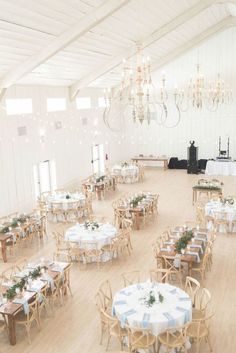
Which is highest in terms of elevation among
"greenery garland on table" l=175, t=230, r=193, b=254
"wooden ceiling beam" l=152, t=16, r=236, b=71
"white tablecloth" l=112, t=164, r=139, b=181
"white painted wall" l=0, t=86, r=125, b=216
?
"wooden ceiling beam" l=152, t=16, r=236, b=71

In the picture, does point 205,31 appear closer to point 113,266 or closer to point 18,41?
point 18,41

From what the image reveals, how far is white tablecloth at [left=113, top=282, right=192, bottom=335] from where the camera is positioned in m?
6.57

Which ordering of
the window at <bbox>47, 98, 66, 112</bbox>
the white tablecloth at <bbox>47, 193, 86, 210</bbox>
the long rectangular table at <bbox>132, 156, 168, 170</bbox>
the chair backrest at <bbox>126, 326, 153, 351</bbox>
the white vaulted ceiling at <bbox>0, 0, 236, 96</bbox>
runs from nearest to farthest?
the chair backrest at <bbox>126, 326, 153, 351</bbox>, the white vaulted ceiling at <bbox>0, 0, 236, 96</bbox>, the white tablecloth at <bbox>47, 193, 86, 210</bbox>, the window at <bbox>47, 98, 66, 112</bbox>, the long rectangular table at <bbox>132, 156, 168, 170</bbox>

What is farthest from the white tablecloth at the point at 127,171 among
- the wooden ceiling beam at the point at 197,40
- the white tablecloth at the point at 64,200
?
the wooden ceiling beam at the point at 197,40

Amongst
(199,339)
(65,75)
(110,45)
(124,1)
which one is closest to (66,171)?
(65,75)

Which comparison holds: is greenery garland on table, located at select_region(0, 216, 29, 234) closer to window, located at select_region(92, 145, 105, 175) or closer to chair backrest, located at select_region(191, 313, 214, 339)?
chair backrest, located at select_region(191, 313, 214, 339)

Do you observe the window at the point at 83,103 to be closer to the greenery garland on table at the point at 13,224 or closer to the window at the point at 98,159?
the window at the point at 98,159

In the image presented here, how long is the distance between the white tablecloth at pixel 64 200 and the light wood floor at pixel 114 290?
103 cm

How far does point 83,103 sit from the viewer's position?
20375 mm

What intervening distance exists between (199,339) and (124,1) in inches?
315

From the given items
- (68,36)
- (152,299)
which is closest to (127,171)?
(68,36)

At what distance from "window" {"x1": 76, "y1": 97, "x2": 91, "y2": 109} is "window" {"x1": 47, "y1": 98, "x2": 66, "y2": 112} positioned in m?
1.66

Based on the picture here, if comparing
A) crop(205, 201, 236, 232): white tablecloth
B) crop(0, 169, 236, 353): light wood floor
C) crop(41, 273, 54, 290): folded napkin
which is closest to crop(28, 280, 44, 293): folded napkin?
crop(41, 273, 54, 290): folded napkin

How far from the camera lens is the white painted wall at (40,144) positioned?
45.7 feet
